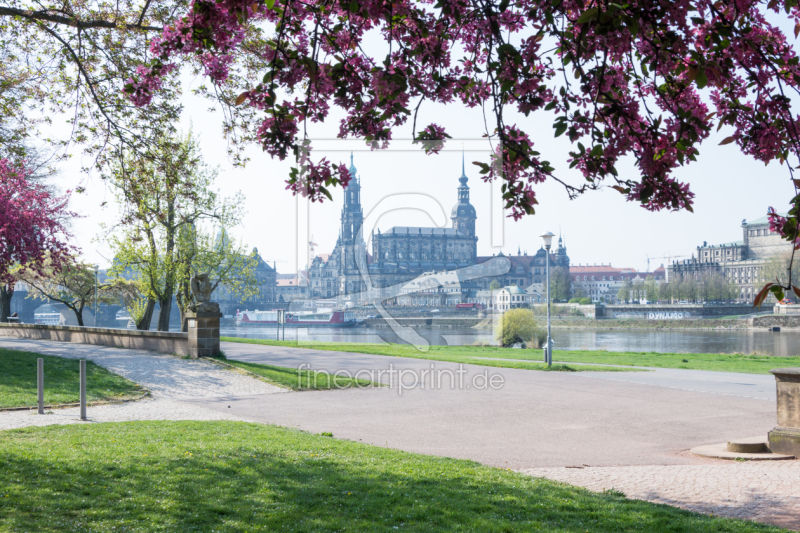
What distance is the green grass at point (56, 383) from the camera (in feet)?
41.6

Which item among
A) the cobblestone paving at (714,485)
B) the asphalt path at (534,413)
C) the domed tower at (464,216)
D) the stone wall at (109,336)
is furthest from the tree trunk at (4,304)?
the domed tower at (464,216)

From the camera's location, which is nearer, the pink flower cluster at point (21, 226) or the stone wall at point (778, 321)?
the pink flower cluster at point (21, 226)

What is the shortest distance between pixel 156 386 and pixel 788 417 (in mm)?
12880

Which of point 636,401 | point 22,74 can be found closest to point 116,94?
point 22,74

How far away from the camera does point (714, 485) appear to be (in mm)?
6590

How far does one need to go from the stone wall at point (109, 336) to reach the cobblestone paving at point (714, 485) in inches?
626

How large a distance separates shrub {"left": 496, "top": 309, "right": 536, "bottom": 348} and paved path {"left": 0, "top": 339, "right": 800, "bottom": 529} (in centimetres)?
2308

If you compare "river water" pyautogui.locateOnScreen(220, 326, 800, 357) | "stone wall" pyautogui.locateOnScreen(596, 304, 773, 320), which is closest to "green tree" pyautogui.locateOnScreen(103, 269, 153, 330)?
"river water" pyautogui.locateOnScreen(220, 326, 800, 357)

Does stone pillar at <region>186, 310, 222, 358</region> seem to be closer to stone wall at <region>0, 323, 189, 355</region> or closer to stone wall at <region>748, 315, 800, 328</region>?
stone wall at <region>0, 323, 189, 355</region>

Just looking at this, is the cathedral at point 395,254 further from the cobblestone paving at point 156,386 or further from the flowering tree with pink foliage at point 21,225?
the cobblestone paving at point 156,386

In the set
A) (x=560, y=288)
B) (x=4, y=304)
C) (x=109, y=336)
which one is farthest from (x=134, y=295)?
(x=560, y=288)

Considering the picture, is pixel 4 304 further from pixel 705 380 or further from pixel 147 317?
pixel 705 380

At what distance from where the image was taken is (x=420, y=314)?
75.5 m

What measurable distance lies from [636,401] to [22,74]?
1326 centimetres
